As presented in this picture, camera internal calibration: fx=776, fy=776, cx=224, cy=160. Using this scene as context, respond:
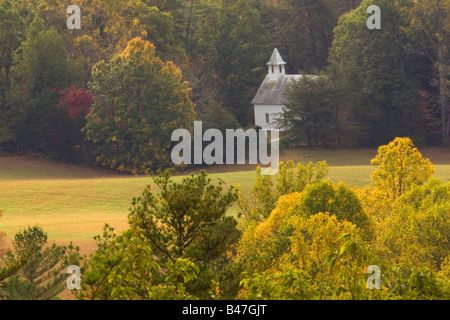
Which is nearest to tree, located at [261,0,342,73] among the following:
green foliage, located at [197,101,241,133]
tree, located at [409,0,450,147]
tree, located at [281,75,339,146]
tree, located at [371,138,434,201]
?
tree, located at [409,0,450,147]

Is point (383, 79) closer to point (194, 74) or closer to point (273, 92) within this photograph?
point (273, 92)

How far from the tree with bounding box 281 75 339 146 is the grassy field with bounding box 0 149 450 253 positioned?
2.74 metres

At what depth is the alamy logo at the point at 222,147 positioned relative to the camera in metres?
58.1

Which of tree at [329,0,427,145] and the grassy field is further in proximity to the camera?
tree at [329,0,427,145]

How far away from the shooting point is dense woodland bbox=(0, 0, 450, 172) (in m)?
58.0

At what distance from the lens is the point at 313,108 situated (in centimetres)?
6194

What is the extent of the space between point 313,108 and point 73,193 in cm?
2484

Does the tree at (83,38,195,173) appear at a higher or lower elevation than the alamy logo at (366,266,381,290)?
higher

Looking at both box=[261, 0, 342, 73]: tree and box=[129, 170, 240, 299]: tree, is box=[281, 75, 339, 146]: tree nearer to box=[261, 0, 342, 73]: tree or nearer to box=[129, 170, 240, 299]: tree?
box=[261, 0, 342, 73]: tree

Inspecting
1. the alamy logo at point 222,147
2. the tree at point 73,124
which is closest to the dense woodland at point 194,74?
the tree at point 73,124

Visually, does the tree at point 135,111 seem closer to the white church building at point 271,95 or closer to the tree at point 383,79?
the white church building at point 271,95

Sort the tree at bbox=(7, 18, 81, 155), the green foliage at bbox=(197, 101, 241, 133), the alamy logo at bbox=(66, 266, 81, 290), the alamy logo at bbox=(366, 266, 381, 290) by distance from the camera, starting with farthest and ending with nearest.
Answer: the green foliage at bbox=(197, 101, 241, 133) < the tree at bbox=(7, 18, 81, 155) < the alamy logo at bbox=(66, 266, 81, 290) < the alamy logo at bbox=(366, 266, 381, 290)

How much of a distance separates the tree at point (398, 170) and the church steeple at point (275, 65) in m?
40.5
